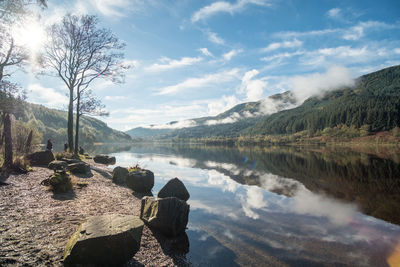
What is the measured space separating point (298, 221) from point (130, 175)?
44.8ft

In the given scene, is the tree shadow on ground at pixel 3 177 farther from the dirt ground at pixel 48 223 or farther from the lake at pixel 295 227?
the lake at pixel 295 227

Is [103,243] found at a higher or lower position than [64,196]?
higher

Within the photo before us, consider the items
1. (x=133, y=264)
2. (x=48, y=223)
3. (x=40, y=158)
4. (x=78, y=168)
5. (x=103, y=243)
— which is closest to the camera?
(x=103, y=243)

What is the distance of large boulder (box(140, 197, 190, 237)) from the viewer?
971cm

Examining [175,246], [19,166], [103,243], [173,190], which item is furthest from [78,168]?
[103,243]

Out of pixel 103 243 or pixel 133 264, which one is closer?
pixel 103 243

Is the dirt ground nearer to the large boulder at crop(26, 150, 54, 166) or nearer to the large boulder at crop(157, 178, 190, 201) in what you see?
the large boulder at crop(157, 178, 190, 201)

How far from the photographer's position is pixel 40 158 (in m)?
19.9

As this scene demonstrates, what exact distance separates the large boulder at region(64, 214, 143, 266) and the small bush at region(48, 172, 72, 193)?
6.63 metres

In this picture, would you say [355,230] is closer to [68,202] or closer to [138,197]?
[138,197]

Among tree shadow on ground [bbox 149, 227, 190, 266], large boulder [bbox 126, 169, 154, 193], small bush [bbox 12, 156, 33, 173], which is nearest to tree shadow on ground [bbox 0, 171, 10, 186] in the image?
small bush [bbox 12, 156, 33, 173]

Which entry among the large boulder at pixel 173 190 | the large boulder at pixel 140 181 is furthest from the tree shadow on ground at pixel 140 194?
the large boulder at pixel 173 190

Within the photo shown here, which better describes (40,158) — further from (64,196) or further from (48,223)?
(48,223)

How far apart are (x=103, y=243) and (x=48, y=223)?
130 inches
